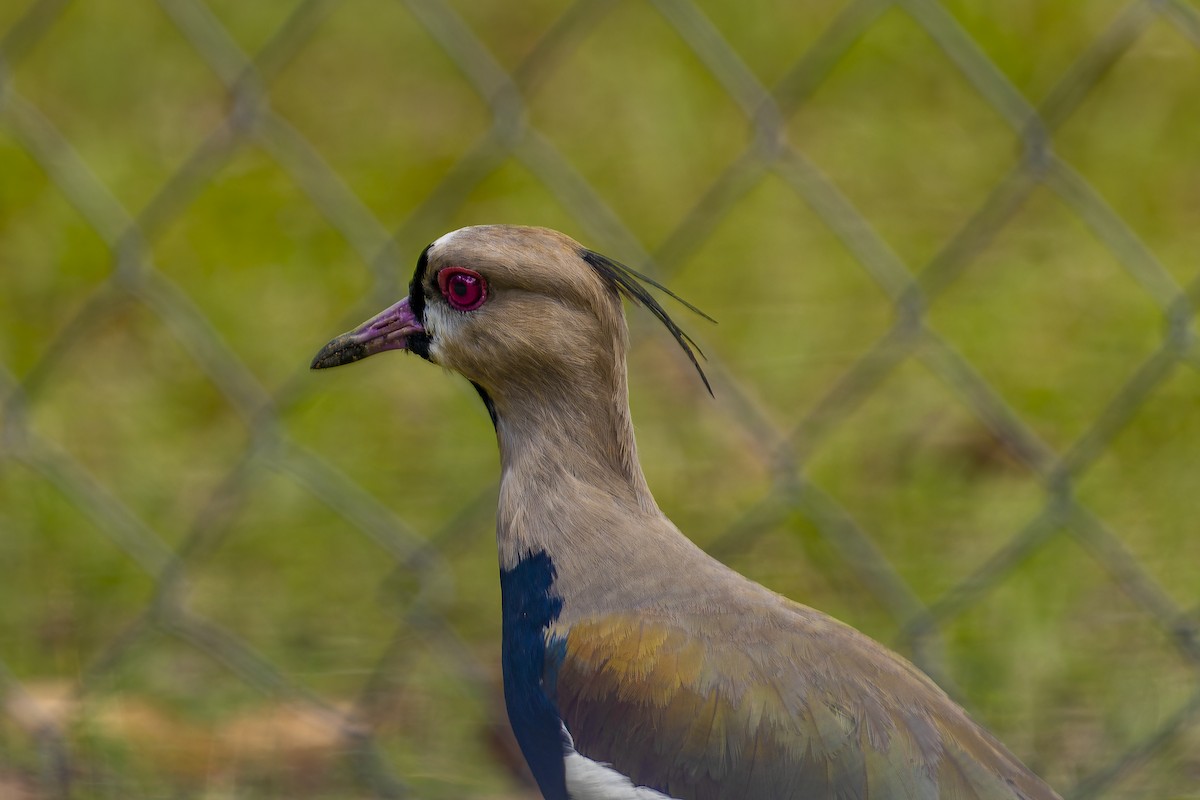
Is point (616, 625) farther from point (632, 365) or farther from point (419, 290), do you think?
point (632, 365)

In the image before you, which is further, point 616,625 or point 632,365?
point 632,365

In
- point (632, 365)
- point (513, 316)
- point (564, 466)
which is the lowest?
point (564, 466)

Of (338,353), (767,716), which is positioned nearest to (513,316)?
(338,353)

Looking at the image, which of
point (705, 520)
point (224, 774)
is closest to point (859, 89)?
point (705, 520)

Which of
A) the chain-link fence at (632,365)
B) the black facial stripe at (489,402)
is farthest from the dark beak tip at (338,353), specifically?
the chain-link fence at (632,365)

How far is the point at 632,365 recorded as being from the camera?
246cm

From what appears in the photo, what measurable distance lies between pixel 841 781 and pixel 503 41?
6.04 ft

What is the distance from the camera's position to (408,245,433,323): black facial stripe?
1544mm

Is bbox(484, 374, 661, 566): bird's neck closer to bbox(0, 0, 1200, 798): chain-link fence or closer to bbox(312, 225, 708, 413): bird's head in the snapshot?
bbox(312, 225, 708, 413): bird's head

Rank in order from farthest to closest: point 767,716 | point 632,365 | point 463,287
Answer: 1. point 632,365
2. point 463,287
3. point 767,716

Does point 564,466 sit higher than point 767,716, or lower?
higher

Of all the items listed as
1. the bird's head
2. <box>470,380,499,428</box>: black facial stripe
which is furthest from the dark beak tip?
<box>470,380,499,428</box>: black facial stripe

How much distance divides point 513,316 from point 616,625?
277 millimetres

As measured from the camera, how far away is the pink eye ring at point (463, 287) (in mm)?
1538
